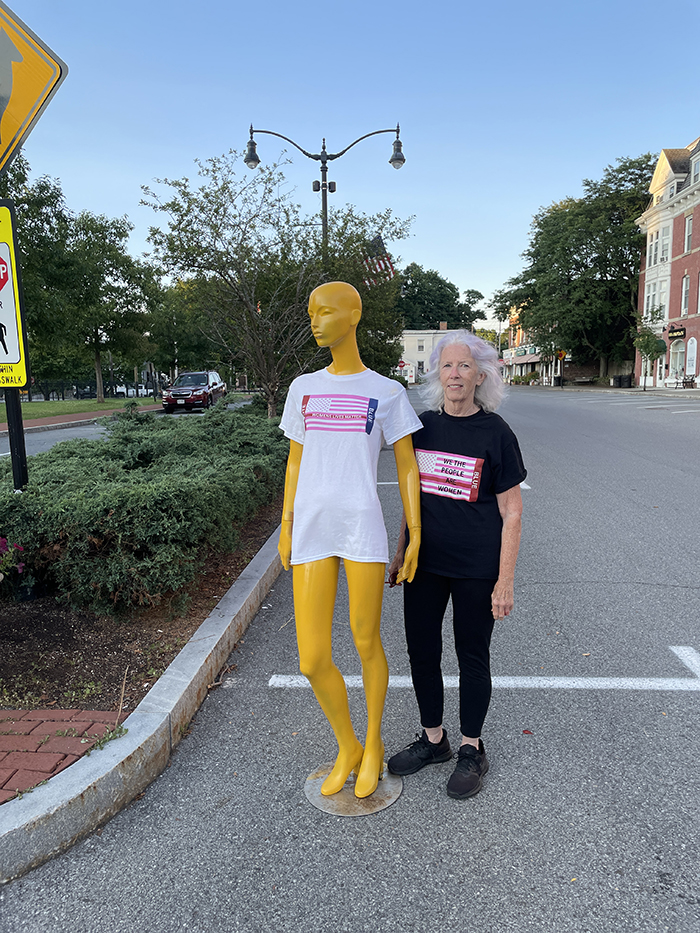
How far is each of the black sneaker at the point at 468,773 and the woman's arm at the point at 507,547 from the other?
639 mm

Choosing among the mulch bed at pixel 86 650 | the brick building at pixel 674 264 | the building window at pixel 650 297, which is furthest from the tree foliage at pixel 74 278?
the building window at pixel 650 297

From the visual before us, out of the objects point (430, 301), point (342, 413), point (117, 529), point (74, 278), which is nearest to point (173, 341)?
point (74, 278)

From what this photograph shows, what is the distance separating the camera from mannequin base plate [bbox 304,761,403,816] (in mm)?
A: 2465

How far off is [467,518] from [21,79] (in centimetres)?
373

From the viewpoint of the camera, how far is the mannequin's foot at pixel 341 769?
2531 millimetres

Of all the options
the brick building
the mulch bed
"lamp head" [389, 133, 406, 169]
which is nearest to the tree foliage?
"lamp head" [389, 133, 406, 169]

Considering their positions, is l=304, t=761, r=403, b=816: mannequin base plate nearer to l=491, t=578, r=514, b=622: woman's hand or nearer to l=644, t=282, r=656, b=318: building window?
l=491, t=578, r=514, b=622: woman's hand

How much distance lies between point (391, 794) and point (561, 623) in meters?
2.17

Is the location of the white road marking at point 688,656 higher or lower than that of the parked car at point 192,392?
lower

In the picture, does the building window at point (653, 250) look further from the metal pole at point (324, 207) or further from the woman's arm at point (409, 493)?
the woman's arm at point (409, 493)

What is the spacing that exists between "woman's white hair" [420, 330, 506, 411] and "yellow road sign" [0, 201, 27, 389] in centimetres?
268

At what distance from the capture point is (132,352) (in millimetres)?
33281

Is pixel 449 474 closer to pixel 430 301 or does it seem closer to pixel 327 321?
pixel 327 321

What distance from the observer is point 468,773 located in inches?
101
